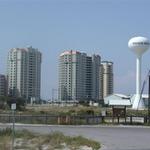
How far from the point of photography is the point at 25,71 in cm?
19450

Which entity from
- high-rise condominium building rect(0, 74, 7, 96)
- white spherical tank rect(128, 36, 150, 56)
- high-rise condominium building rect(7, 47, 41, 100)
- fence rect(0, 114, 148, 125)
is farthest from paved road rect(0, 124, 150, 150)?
high-rise condominium building rect(7, 47, 41, 100)

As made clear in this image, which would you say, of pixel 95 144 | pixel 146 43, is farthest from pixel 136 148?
pixel 146 43

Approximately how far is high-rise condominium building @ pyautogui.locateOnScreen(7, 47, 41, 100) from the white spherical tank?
65.8 meters

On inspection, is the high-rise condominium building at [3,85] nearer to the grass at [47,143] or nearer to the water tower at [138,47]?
the water tower at [138,47]

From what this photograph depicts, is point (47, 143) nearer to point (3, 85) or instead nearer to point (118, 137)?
point (118, 137)

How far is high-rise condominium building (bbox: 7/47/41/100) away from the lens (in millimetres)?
193250

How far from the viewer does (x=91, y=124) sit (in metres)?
52.5

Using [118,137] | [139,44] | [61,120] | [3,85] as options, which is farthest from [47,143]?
[3,85]

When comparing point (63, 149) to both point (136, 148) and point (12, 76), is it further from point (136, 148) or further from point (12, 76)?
point (12, 76)

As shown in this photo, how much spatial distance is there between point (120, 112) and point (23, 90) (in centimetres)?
14144

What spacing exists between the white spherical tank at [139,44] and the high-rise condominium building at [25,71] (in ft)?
216

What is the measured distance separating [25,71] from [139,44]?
71.4m

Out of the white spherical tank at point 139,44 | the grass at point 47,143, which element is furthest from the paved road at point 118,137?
the white spherical tank at point 139,44

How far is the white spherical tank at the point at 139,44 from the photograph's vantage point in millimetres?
132625
